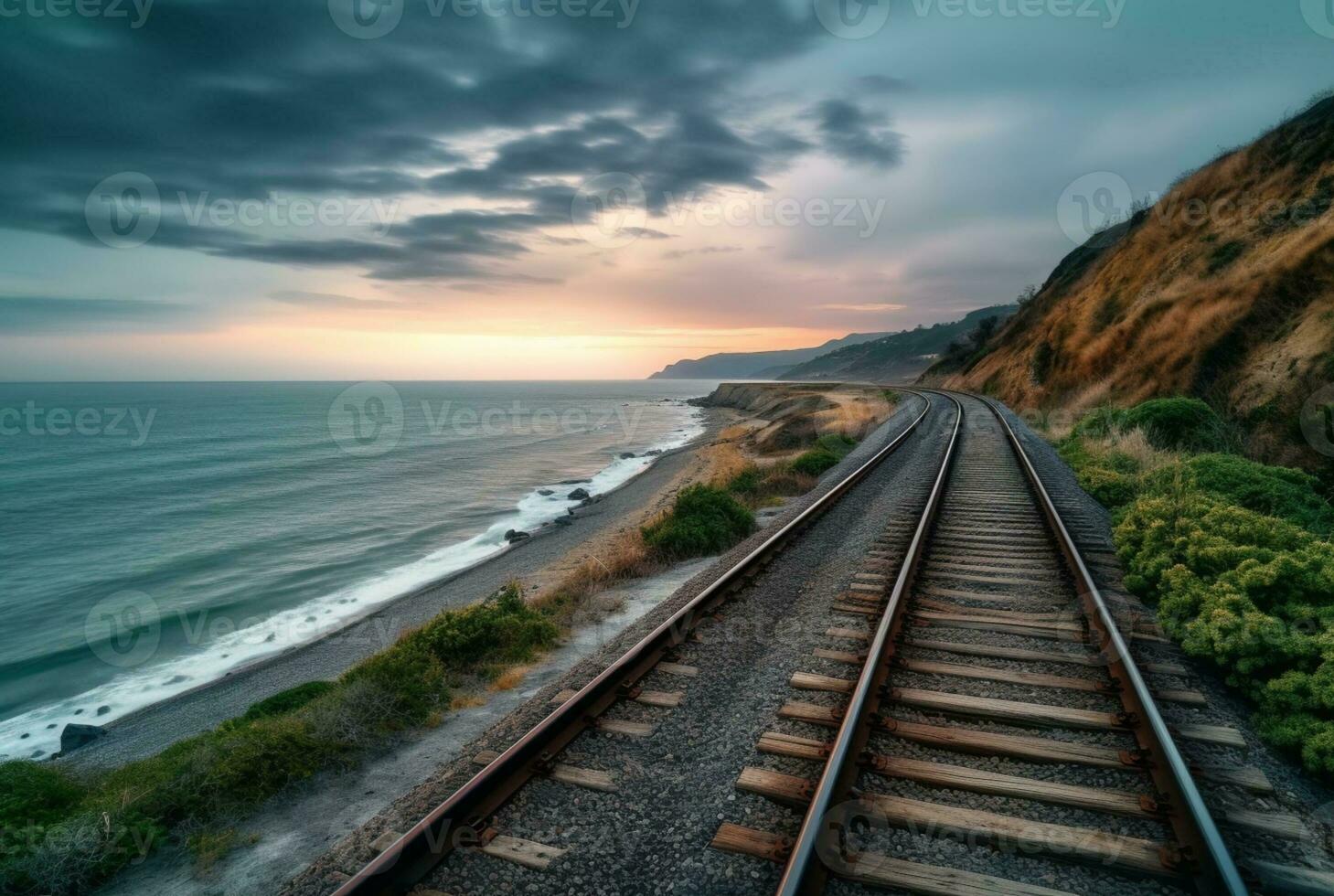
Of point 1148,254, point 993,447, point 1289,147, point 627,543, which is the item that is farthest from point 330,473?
point 1289,147

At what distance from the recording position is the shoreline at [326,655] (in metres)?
11.5

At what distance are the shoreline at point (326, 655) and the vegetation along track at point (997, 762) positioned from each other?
1001cm

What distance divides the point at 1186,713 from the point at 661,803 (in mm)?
3789

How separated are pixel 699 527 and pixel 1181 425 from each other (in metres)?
12.0

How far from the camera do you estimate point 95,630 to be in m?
16.9

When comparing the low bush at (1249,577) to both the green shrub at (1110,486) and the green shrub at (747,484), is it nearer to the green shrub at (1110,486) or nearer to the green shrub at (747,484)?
the green shrub at (1110,486)

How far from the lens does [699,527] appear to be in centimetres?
1134

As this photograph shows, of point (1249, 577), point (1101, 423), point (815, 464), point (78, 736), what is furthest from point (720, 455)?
point (1249, 577)

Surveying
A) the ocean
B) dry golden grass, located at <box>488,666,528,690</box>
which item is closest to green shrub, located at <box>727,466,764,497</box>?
dry golden grass, located at <box>488,666,528,690</box>

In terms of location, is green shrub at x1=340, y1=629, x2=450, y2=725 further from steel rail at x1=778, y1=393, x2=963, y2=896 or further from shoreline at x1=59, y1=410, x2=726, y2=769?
shoreline at x1=59, y1=410, x2=726, y2=769

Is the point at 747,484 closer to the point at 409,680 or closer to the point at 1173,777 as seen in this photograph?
the point at 409,680

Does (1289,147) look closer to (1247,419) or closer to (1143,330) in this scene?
(1143,330)

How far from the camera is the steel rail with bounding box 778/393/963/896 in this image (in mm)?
2920

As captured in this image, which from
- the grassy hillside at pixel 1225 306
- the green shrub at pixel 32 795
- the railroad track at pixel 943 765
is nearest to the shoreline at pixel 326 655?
the green shrub at pixel 32 795
